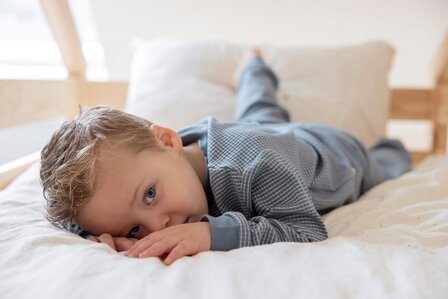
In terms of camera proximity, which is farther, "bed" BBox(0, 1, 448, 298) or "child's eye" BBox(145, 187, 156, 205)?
"child's eye" BBox(145, 187, 156, 205)

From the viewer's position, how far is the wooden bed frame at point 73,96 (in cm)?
108

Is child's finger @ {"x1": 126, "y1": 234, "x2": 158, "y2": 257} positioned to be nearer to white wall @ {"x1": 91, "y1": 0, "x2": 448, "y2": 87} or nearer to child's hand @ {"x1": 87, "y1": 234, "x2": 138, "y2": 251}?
child's hand @ {"x1": 87, "y1": 234, "x2": 138, "y2": 251}

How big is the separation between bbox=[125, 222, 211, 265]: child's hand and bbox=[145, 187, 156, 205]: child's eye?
0.22ft

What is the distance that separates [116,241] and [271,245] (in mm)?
227

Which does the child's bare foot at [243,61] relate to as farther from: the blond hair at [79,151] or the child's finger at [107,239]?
the child's finger at [107,239]

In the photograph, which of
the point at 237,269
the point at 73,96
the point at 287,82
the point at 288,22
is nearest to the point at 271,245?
the point at 237,269

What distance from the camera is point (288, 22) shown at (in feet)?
6.52

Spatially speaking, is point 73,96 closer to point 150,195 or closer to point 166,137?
point 166,137

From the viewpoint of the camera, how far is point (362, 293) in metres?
0.48

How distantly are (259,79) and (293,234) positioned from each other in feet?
2.38

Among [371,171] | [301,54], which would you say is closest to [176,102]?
[301,54]

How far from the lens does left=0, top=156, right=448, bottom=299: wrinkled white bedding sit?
1.60ft

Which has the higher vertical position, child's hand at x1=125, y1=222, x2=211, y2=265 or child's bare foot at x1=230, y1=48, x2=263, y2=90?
child's hand at x1=125, y1=222, x2=211, y2=265

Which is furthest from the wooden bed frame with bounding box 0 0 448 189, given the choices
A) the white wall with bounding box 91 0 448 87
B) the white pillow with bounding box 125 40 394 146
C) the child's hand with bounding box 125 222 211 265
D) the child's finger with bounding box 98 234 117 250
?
the child's hand with bounding box 125 222 211 265
